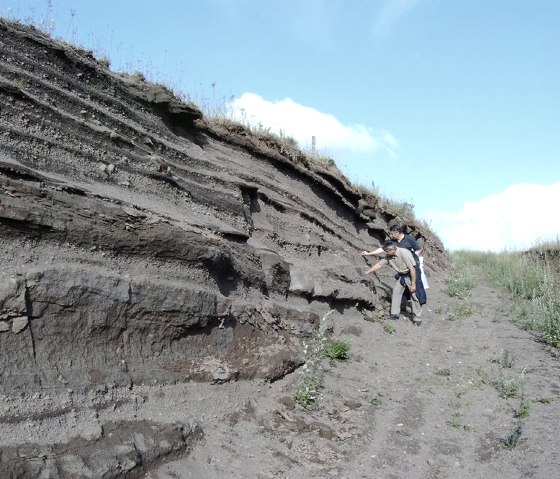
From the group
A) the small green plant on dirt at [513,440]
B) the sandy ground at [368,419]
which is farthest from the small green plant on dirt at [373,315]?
the small green plant on dirt at [513,440]

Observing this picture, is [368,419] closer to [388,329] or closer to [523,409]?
[523,409]

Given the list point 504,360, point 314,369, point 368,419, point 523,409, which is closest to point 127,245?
point 314,369

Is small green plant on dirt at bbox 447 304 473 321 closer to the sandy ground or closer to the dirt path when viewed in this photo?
the dirt path

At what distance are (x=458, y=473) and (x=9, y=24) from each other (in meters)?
6.33

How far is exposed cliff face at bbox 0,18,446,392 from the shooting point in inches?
178

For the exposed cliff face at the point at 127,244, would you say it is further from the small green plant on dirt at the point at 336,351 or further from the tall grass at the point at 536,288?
the tall grass at the point at 536,288

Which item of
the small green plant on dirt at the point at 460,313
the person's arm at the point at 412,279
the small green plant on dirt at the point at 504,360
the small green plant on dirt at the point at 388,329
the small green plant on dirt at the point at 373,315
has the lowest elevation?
the small green plant on dirt at the point at 504,360

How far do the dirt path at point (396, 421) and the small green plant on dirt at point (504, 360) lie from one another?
3 cm

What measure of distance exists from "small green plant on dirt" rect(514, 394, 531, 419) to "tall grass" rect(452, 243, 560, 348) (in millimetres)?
2396

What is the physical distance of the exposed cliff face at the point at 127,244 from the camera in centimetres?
451

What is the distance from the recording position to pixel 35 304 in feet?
14.3

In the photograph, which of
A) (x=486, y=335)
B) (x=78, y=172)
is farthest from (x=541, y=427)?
(x=78, y=172)

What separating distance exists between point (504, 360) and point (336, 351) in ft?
8.28

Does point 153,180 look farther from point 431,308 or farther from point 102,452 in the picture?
point 431,308
